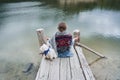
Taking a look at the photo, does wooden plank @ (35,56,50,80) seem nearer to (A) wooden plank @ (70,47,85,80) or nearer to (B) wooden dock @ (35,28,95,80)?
(B) wooden dock @ (35,28,95,80)

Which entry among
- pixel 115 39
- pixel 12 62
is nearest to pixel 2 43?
pixel 12 62

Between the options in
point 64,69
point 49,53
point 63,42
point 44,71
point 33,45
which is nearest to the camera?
point 44,71

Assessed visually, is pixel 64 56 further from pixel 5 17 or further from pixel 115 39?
pixel 5 17

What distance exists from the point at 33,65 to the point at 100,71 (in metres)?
2.71

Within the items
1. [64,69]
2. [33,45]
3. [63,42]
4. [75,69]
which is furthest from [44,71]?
[33,45]

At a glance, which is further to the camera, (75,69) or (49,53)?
(49,53)

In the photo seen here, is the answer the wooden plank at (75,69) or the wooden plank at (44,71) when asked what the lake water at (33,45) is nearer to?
the wooden plank at (44,71)

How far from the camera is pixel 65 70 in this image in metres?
5.02

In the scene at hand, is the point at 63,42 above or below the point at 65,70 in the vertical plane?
above

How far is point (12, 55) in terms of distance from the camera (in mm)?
9219

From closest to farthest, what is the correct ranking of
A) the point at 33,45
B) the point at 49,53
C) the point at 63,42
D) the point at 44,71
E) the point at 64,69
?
the point at 44,71, the point at 64,69, the point at 49,53, the point at 63,42, the point at 33,45

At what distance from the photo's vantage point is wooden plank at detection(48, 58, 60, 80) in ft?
15.2

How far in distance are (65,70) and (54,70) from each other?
0.29 m

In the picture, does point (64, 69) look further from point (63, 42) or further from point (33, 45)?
point (33, 45)
